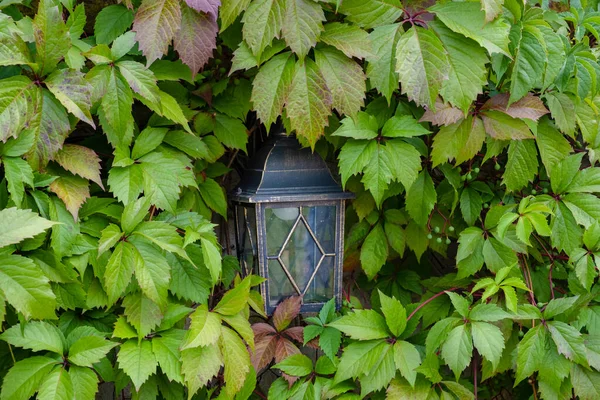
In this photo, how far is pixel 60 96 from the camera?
1.12 m

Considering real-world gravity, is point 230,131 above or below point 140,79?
below

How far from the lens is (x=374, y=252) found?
1622 millimetres

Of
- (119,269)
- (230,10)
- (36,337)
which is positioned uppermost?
(230,10)

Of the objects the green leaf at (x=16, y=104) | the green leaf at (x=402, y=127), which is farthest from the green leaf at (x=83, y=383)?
the green leaf at (x=402, y=127)

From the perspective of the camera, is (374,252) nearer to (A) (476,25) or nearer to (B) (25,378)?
(A) (476,25)

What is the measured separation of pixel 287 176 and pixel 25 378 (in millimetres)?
719

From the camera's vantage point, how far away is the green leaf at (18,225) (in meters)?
1.03

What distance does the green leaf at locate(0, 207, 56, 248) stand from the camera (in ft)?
3.39

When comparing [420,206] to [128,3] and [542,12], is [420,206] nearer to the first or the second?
[542,12]

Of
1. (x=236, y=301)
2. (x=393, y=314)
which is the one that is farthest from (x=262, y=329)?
(x=393, y=314)

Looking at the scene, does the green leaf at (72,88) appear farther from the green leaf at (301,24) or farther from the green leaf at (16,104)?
the green leaf at (301,24)

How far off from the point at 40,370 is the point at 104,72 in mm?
620

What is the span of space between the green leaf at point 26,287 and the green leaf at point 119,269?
0.12 metres

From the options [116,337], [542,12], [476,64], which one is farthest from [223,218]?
[542,12]
